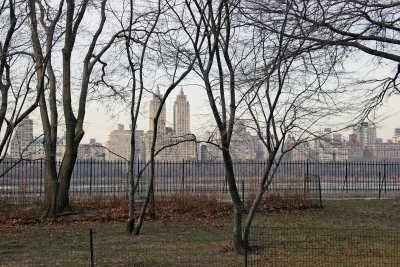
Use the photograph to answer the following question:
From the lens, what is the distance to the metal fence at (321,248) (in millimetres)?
9602

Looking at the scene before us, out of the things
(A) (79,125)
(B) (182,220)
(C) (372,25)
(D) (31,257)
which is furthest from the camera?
(A) (79,125)

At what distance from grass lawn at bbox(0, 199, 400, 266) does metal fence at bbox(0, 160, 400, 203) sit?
2.56 meters

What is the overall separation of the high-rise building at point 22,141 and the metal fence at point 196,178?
3.61ft

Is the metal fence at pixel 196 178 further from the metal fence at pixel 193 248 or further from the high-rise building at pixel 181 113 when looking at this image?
the metal fence at pixel 193 248

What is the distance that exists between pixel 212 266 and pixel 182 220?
6.57 m

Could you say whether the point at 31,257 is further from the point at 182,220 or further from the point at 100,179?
the point at 100,179

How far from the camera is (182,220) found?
1548 cm

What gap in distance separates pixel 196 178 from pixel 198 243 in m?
9.69

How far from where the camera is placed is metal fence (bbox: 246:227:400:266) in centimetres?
960

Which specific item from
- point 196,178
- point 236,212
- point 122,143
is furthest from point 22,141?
point 196,178

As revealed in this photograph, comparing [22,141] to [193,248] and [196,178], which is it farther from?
[196,178]

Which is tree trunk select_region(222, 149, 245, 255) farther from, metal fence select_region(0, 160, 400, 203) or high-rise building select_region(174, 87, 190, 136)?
metal fence select_region(0, 160, 400, 203)

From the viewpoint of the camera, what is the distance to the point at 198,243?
1141 centimetres

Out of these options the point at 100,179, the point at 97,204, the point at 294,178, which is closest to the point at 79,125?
the point at 97,204
